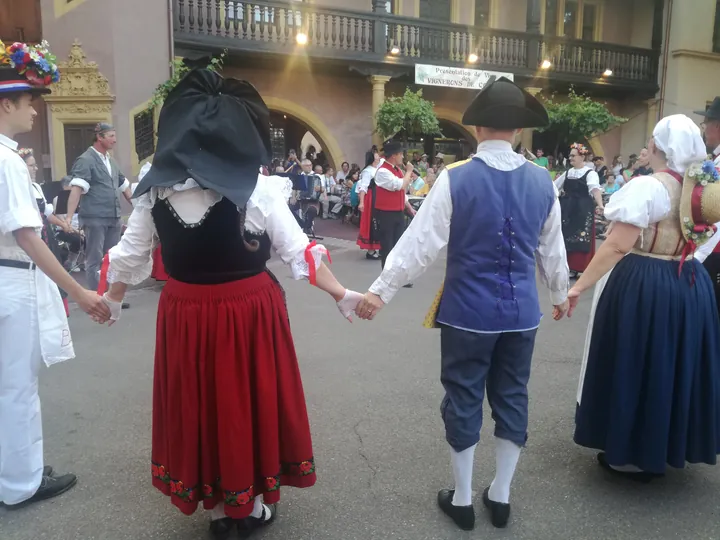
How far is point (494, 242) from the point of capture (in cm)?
248

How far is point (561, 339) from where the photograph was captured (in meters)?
5.38

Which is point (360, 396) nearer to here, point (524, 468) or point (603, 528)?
point (524, 468)

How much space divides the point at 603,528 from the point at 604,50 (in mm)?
19212

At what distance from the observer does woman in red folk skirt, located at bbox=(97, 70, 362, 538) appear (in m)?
2.25

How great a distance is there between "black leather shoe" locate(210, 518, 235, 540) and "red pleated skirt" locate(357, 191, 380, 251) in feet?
22.4

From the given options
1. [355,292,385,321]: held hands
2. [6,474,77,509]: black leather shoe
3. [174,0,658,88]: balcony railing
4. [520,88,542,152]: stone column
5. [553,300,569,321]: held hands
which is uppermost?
[174,0,658,88]: balcony railing

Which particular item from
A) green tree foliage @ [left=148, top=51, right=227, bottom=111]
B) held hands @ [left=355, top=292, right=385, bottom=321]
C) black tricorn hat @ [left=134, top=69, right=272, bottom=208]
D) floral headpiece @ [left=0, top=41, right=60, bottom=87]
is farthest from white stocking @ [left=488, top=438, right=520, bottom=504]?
green tree foliage @ [left=148, top=51, right=227, bottom=111]

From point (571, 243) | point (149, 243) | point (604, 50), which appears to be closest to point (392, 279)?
point (149, 243)

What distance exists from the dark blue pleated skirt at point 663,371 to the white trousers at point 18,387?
8.56ft

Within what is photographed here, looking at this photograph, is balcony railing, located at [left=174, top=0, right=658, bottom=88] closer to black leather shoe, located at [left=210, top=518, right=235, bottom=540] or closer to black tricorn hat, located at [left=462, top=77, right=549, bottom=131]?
black tricorn hat, located at [left=462, top=77, right=549, bottom=131]

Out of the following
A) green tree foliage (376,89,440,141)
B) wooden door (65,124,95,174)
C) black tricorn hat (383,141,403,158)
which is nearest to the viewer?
black tricorn hat (383,141,403,158)

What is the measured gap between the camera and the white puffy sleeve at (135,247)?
2377mm

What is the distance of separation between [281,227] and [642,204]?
1.59 m

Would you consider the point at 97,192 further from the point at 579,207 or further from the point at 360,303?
the point at 579,207
